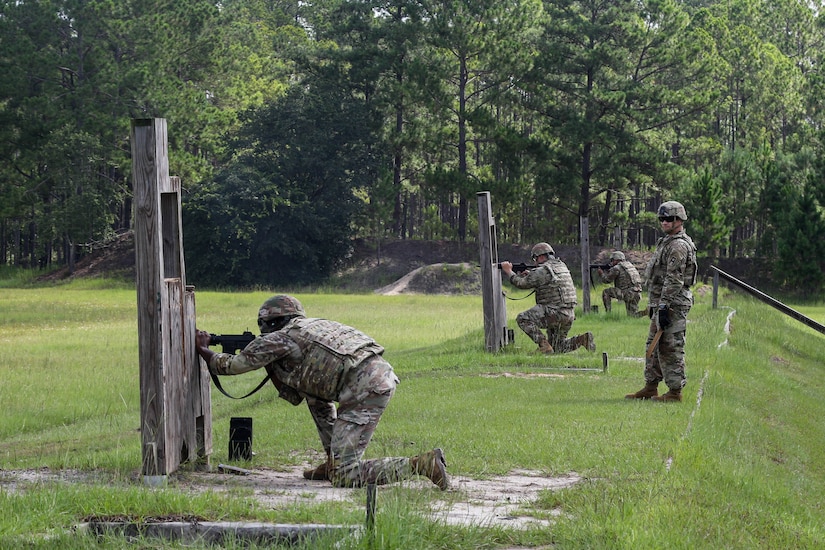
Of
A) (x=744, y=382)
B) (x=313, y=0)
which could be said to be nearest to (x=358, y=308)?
A: (x=744, y=382)

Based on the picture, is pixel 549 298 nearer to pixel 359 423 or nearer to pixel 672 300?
pixel 672 300

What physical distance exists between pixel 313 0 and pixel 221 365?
94595 millimetres

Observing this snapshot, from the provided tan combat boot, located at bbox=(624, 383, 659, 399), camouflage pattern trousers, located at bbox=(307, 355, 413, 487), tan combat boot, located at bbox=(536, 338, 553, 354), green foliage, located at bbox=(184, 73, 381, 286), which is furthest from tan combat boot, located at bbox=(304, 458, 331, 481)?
green foliage, located at bbox=(184, 73, 381, 286)

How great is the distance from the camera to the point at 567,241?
65.1 meters

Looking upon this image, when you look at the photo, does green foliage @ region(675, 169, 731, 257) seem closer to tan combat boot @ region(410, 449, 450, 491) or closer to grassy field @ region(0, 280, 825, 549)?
grassy field @ region(0, 280, 825, 549)

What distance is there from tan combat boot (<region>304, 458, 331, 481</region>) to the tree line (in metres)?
43.4

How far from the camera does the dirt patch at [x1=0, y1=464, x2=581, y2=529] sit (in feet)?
22.7

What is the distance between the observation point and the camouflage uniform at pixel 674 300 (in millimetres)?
12914

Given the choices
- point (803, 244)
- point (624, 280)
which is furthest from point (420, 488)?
point (803, 244)

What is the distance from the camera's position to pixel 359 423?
8.14 meters

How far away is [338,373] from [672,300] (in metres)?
6.02

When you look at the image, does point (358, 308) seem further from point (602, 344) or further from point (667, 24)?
point (667, 24)

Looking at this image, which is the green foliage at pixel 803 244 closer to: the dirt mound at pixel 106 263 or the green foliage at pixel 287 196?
the green foliage at pixel 287 196

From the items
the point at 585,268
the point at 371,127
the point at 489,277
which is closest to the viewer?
the point at 489,277
